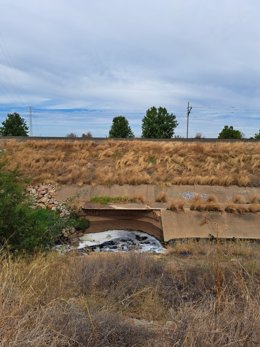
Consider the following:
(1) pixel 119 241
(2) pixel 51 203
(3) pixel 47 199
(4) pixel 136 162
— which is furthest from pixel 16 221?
(4) pixel 136 162

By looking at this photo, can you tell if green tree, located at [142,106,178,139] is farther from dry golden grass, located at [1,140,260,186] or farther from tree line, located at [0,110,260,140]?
A: dry golden grass, located at [1,140,260,186]

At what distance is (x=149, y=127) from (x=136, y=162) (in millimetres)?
30104

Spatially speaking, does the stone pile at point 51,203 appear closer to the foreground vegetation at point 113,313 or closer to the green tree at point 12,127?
the foreground vegetation at point 113,313

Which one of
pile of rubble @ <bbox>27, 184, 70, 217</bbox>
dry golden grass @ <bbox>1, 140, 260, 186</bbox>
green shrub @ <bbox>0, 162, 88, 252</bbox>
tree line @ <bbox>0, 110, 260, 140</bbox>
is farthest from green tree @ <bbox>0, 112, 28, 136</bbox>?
green shrub @ <bbox>0, 162, 88, 252</bbox>

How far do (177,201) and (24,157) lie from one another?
13.6 m

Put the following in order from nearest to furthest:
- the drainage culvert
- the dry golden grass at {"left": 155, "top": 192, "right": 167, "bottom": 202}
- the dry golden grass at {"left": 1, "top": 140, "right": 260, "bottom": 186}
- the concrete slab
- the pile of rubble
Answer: the drainage culvert → the concrete slab → the pile of rubble → the dry golden grass at {"left": 155, "top": 192, "right": 167, "bottom": 202} → the dry golden grass at {"left": 1, "top": 140, "right": 260, "bottom": 186}

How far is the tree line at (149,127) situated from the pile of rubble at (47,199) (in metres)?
34.2

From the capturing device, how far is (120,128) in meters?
63.0

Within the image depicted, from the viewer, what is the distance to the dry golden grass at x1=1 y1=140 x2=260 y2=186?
2955cm

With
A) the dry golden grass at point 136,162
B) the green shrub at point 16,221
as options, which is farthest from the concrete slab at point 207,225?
the green shrub at point 16,221

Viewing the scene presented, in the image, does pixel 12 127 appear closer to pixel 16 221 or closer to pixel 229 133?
pixel 229 133

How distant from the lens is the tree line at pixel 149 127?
61906mm

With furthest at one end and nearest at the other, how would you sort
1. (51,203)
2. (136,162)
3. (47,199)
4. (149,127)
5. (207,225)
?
(149,127) → (136,162) → (47,199) → (51,203) → (207,225)

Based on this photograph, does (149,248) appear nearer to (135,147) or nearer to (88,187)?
(88,187)
